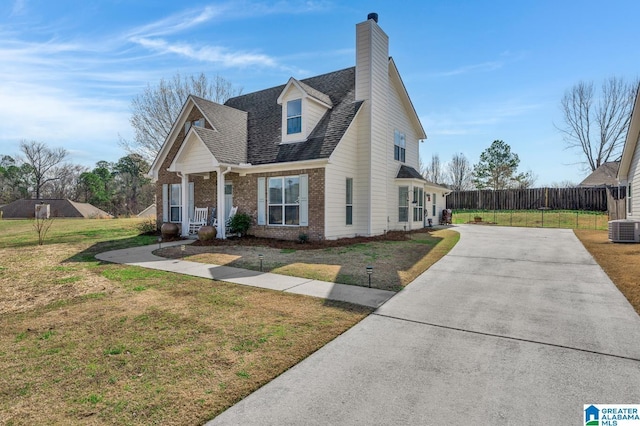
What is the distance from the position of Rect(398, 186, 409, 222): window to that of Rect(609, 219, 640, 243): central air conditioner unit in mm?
8401

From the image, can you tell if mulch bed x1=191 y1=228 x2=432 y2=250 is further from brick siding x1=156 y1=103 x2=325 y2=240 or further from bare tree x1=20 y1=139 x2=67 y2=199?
bare tree x1=20 y1=139 x2=67 y2=199

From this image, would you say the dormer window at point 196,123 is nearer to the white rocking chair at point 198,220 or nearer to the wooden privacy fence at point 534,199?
the white rocking chair at point 198,220

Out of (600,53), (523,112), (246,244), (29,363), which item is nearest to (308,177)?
(246,244)

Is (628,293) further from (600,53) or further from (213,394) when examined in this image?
(600,53)

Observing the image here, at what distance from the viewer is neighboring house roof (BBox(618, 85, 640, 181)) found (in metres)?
13.1

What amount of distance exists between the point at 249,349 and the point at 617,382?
3804 millimetres

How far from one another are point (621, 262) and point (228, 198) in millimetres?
14472

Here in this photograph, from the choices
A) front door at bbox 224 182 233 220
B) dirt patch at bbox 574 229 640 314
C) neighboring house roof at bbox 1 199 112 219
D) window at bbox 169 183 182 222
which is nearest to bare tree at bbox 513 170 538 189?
dirt patch at bbox 574 229 640 314

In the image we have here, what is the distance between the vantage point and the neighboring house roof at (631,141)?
13120 millimetres

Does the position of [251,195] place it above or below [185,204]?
above

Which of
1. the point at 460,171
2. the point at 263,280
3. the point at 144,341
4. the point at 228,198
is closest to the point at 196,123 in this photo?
the point at 228,198

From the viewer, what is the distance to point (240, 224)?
45.9 feet

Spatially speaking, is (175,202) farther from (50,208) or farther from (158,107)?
(50,208)

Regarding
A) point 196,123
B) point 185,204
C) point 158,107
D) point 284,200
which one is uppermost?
point 158,107
